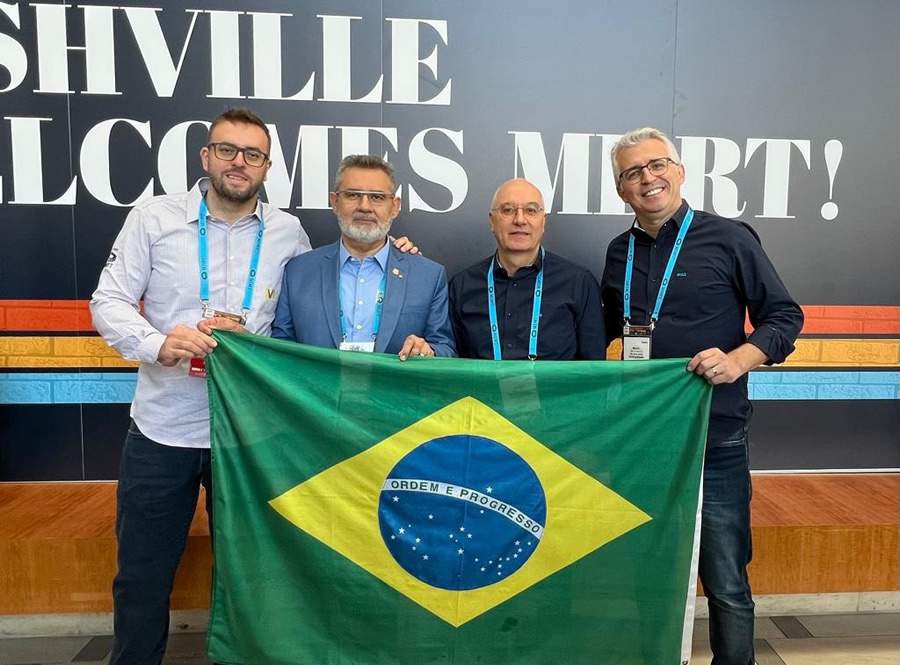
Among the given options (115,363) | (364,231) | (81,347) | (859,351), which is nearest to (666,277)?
(364,231)

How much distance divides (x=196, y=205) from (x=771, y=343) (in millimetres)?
1752

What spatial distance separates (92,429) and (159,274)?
63.9 inches

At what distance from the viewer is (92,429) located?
3.13 m

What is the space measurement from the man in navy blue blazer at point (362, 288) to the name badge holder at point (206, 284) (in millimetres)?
106

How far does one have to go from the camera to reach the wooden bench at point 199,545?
246 cm

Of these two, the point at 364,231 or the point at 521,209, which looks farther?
the point at 521,209

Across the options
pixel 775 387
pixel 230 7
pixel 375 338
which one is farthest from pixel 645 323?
pixel 230 7

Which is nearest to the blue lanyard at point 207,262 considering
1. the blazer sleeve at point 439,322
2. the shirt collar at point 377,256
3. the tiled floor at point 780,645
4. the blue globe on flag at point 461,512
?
the shirt collar at point 377,256

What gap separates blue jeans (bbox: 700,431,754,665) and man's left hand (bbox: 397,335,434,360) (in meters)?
0.92

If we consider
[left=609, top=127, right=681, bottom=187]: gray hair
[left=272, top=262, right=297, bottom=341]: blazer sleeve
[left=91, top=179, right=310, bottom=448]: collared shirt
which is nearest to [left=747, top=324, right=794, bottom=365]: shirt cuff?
[left=609, top=127, right=681, bottom=187]: gray hair

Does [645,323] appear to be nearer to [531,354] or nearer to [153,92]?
[531,354]

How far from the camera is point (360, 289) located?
2.05 metres

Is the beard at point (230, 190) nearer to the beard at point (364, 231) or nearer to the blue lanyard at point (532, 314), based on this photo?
the beard at point (364, 231)

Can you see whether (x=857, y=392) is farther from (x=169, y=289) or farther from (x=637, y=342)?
(x=169, y=289)
